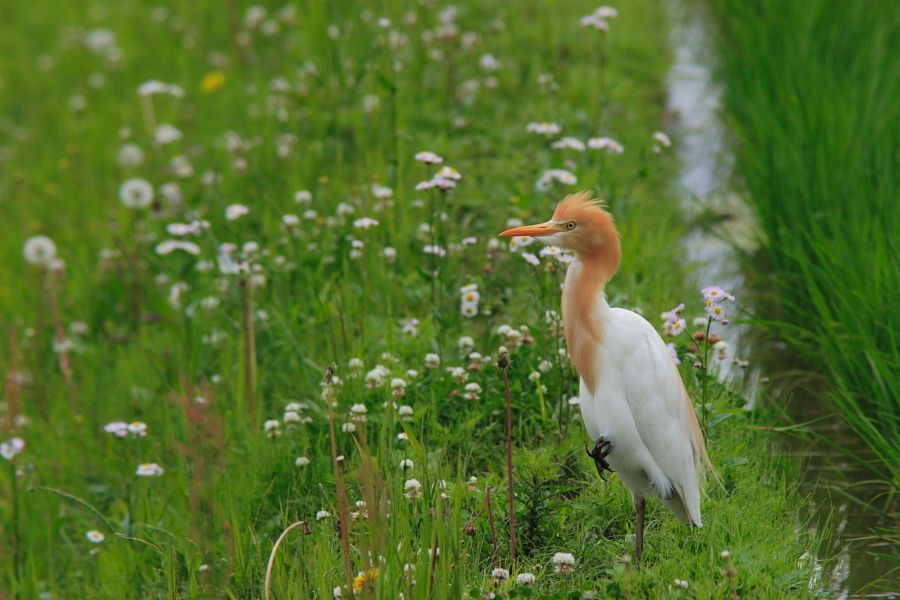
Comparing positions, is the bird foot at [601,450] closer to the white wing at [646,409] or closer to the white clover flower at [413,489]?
the white wing at [646,409]

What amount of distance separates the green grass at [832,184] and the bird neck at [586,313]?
0.79 meters

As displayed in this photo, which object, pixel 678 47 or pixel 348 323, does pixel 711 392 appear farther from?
pixel 678 47

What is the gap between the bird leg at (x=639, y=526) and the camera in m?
2.61

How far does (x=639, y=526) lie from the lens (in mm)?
2643

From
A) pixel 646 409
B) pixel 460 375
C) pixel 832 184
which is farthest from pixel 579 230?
pixel 832 184

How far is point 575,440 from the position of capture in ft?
10.2

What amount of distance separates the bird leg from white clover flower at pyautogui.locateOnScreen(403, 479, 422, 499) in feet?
2.08

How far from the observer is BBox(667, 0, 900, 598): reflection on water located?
9.51 feet

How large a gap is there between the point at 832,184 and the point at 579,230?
1762 mm

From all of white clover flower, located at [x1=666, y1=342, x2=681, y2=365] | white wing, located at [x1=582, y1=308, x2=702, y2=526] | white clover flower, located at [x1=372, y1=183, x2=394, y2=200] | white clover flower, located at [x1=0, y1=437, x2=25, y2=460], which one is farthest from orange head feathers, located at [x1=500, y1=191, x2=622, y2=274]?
white clover flower, located at [x1=0, y1=437, x2=25, y2=460]

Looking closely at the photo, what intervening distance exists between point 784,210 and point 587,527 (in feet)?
6.74

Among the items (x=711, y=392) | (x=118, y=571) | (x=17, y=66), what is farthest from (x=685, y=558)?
(x=17, y=66)

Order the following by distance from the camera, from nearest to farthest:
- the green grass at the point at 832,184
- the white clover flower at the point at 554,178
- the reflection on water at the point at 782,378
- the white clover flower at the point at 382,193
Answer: the reflection on water at the point at 782,378
the green grass at the point at 832,184
the white clover flower at the point at 554,178
the white clover flower at the point at 382,193

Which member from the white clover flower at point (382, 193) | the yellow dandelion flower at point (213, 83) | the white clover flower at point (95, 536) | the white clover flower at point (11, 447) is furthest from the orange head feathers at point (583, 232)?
the yellow dandelion flower at point (213, 83)
